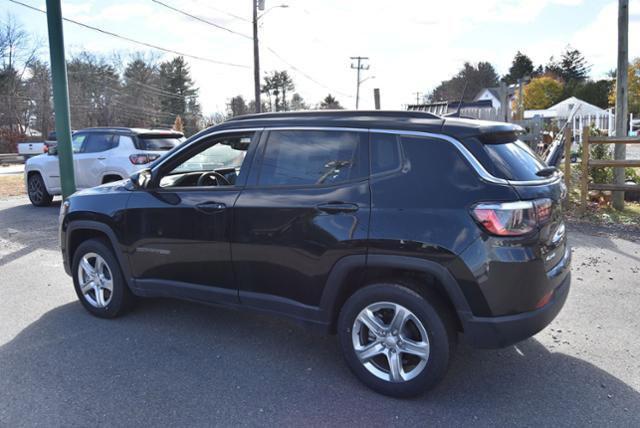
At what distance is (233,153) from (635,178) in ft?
31.5

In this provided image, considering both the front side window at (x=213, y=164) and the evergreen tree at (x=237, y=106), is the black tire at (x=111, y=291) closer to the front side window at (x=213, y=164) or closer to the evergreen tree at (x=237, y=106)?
the front side window at (x=213, y=164)

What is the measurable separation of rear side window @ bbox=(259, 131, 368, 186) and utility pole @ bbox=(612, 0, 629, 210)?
8164 millimetres

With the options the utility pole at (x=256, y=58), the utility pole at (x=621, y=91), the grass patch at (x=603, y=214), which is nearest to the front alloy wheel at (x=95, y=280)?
the grass patch at (x=603, y=214)

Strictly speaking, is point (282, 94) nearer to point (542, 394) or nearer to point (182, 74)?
point (182, 74)

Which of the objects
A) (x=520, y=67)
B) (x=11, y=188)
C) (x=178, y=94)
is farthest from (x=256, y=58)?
(x=520, y=67)

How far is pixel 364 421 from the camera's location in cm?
310

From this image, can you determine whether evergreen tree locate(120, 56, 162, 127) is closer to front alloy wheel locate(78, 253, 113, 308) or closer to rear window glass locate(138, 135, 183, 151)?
rear window glass locate(138, 135, 183, 151)

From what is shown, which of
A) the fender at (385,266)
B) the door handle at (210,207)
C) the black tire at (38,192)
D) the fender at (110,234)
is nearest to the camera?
the fender at (385,266)

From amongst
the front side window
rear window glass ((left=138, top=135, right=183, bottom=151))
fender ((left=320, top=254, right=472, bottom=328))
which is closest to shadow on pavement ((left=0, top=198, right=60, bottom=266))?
rear window glass ((left=138, top=135, right=183, bottom=151))

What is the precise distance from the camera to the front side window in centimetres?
422

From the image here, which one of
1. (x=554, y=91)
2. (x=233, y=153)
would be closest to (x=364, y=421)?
(x=233, y=153)

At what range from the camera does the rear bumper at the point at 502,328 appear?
3107 mm

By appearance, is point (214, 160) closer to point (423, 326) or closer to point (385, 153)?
point (385, 153)

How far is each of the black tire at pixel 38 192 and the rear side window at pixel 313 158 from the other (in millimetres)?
9912
